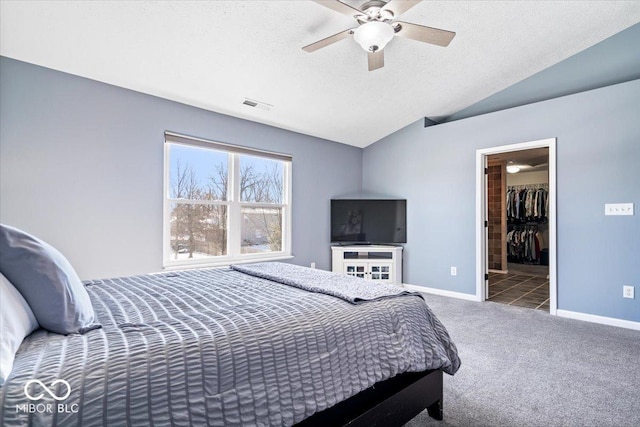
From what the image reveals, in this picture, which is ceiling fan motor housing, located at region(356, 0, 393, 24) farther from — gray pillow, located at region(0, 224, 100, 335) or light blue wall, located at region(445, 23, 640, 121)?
light blue wall, located at region(445, 23, 640, 121)

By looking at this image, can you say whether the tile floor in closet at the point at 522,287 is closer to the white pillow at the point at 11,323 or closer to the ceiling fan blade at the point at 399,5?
the ceiling fan blade at the point at 399,5

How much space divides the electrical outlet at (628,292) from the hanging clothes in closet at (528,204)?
12.2 feet

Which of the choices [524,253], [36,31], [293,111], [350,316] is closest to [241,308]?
[350,316]

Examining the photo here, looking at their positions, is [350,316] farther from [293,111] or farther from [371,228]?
[371,228]

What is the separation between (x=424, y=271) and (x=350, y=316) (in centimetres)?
371

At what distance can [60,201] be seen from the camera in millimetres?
2832

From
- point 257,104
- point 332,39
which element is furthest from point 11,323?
point 257,104

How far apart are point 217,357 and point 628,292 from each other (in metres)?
4.05

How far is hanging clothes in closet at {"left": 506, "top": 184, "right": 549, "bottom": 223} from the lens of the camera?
21.6 ft

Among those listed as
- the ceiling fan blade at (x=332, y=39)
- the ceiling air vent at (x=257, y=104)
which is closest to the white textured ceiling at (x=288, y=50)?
the ceiling air vent at (x=257, y=104)

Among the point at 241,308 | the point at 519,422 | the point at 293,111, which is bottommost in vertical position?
the point at 519,422

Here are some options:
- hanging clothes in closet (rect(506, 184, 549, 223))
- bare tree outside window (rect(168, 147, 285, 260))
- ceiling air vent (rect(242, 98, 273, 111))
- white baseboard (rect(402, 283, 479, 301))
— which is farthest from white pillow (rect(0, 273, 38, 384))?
A: hanging clothes in closet (rect(506, 184, 549, 223))

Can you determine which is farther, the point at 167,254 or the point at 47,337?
the point at 167,254

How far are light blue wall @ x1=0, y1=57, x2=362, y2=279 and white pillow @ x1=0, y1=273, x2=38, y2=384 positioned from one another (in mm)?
2170
